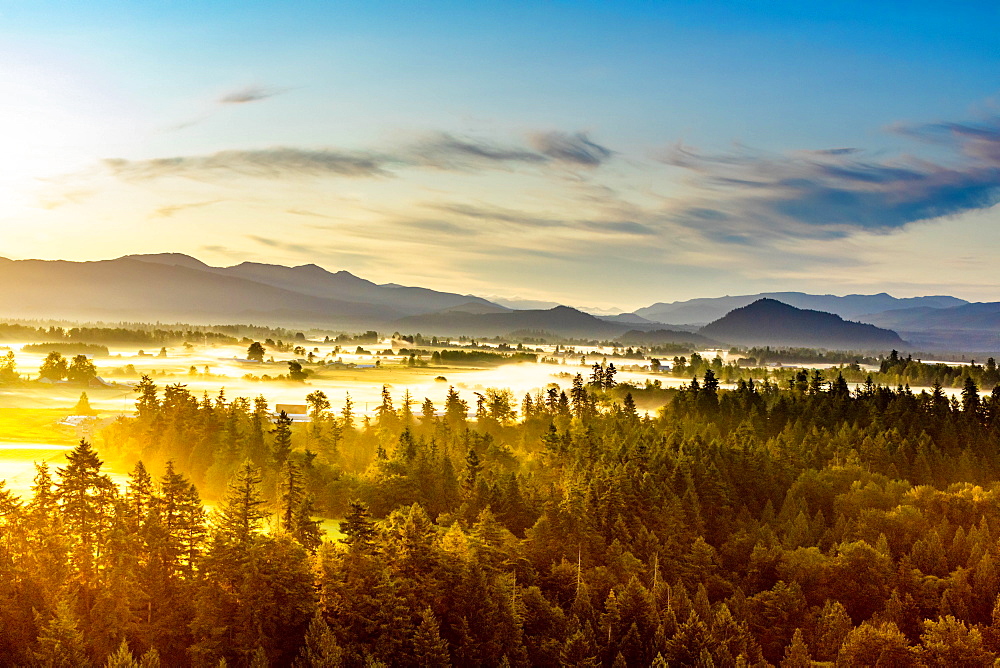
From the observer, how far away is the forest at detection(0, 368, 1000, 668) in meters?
54.1

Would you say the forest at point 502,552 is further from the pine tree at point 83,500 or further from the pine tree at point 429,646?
the pine tree at point 83,500

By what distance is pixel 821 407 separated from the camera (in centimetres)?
14562

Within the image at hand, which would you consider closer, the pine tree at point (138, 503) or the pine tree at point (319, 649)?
the pine tree at point (319, 649)

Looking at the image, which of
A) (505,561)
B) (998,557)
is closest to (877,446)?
(998,557)

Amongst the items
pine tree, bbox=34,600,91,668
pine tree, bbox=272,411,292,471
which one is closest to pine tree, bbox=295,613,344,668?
pine tree, bbox=34,600,91,668

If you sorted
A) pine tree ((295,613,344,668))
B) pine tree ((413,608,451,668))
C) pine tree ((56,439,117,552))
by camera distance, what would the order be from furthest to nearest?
pine tree ((56,439,117,552)) → pine tree ((413,608,451,668)) → pine tree ((295,613,344,668))

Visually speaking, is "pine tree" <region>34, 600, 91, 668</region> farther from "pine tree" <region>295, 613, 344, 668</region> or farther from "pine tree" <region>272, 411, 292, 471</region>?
"pine tree" <region>272, 411, 292, 471</region>

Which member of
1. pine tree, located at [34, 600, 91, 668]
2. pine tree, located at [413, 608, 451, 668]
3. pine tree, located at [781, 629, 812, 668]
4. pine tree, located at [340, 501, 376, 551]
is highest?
pine tree, located at [340, 501, 376, 551]

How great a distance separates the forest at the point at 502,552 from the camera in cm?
5406

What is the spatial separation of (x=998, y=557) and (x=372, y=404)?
144364mm

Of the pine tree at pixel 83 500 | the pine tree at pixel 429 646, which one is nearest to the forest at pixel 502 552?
the pine tree at pixel 429 646

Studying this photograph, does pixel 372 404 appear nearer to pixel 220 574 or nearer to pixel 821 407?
pixel 821 407

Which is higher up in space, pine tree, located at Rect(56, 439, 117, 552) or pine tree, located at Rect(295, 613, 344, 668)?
pine tree, located at Rect(56, 439, 117, 552)

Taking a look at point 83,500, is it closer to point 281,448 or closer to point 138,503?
point 138,503
